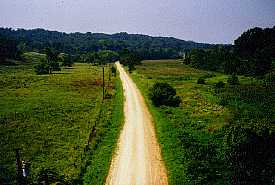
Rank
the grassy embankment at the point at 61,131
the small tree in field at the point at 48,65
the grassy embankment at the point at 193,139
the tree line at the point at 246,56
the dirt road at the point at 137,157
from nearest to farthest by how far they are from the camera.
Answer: the dirt road at the point at 137,157
the grassy embankment at the point at 193,139
the grassy embankment at the point at 61,131
the tree line at the point at 246,56
the small tree in field at the point at 48,65

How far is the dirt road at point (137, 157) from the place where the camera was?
25484 millimetres

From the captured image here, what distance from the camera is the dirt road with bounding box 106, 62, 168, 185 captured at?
25484mm

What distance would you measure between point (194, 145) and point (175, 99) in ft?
72.2

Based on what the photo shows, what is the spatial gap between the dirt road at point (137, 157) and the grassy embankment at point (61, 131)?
3.05 ft

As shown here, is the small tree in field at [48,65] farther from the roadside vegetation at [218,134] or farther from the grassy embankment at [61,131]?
the roadside vegetation at [218,134]

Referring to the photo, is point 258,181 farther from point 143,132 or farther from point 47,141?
point 47,141

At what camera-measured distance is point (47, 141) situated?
3472cm

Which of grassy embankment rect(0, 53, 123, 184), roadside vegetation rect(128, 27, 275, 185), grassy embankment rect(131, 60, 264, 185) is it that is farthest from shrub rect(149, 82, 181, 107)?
grassy embankment rect(0, 53, 123, 184)

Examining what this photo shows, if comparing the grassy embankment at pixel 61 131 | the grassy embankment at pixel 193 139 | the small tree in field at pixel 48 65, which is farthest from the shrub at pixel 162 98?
the small tree in field at pixel 48 65

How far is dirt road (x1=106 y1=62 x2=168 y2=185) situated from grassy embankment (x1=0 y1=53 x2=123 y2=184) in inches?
36.6

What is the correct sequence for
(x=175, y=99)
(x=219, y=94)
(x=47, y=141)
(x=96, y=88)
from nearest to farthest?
(x=47, y=141) < (x=175, y=99) < (x=219, y=94) < (x=96, y=88)

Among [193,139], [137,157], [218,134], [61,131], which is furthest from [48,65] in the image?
[137,157]

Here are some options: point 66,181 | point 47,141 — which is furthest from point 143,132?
point 66,181

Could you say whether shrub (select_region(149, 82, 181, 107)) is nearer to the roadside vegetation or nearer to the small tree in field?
the roadside vegetation
